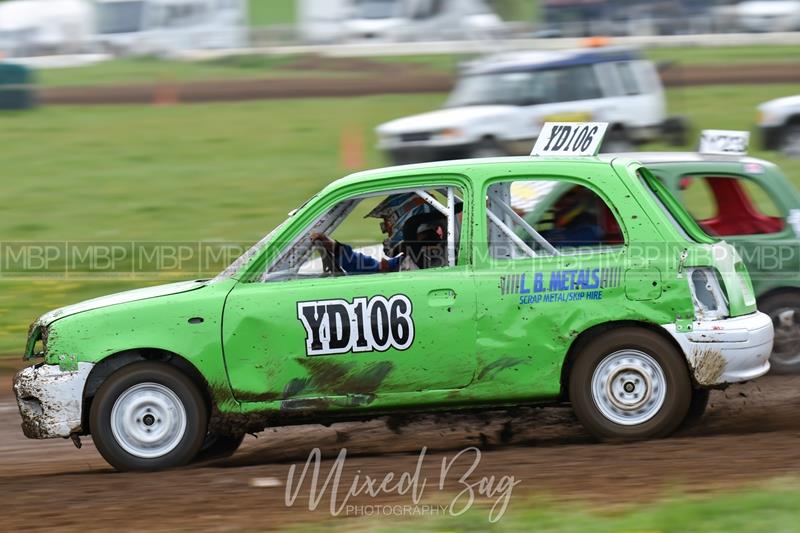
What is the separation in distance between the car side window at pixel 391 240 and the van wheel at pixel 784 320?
138 inches

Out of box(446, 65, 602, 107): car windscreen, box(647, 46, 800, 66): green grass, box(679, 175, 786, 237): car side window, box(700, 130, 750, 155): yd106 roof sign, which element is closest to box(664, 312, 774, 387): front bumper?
box(679, 175, 786, 237): car side window

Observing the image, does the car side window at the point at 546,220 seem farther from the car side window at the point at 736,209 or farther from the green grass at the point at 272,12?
the green grass at the point at 272,12

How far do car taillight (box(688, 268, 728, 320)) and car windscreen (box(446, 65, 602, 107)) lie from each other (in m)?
12.2

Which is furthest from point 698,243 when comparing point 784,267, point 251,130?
point 251,130

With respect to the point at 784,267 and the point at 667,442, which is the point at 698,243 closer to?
the point at 667,442

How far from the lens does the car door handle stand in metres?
6.83

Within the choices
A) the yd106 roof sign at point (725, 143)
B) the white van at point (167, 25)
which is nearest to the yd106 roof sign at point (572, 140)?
the yd106 roof sign at point (725, 143)

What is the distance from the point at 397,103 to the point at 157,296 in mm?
19865

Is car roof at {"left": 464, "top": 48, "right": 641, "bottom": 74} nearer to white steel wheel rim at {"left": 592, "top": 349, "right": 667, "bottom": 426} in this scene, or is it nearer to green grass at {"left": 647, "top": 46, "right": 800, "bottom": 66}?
white steel wheel rim at {"left": 592, "top": 349, "right": 667, "bottom": 426}

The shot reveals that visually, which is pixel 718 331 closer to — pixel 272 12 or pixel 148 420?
pixel 148 420

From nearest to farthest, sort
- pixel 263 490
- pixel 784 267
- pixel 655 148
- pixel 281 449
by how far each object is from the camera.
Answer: pixel 263 490 → pixel 281 449 → pixel 784 267 → pixel 655 148

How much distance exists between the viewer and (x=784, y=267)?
31.2 ft

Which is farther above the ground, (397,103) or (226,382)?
(397,103)

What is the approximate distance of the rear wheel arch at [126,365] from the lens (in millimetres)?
7031
